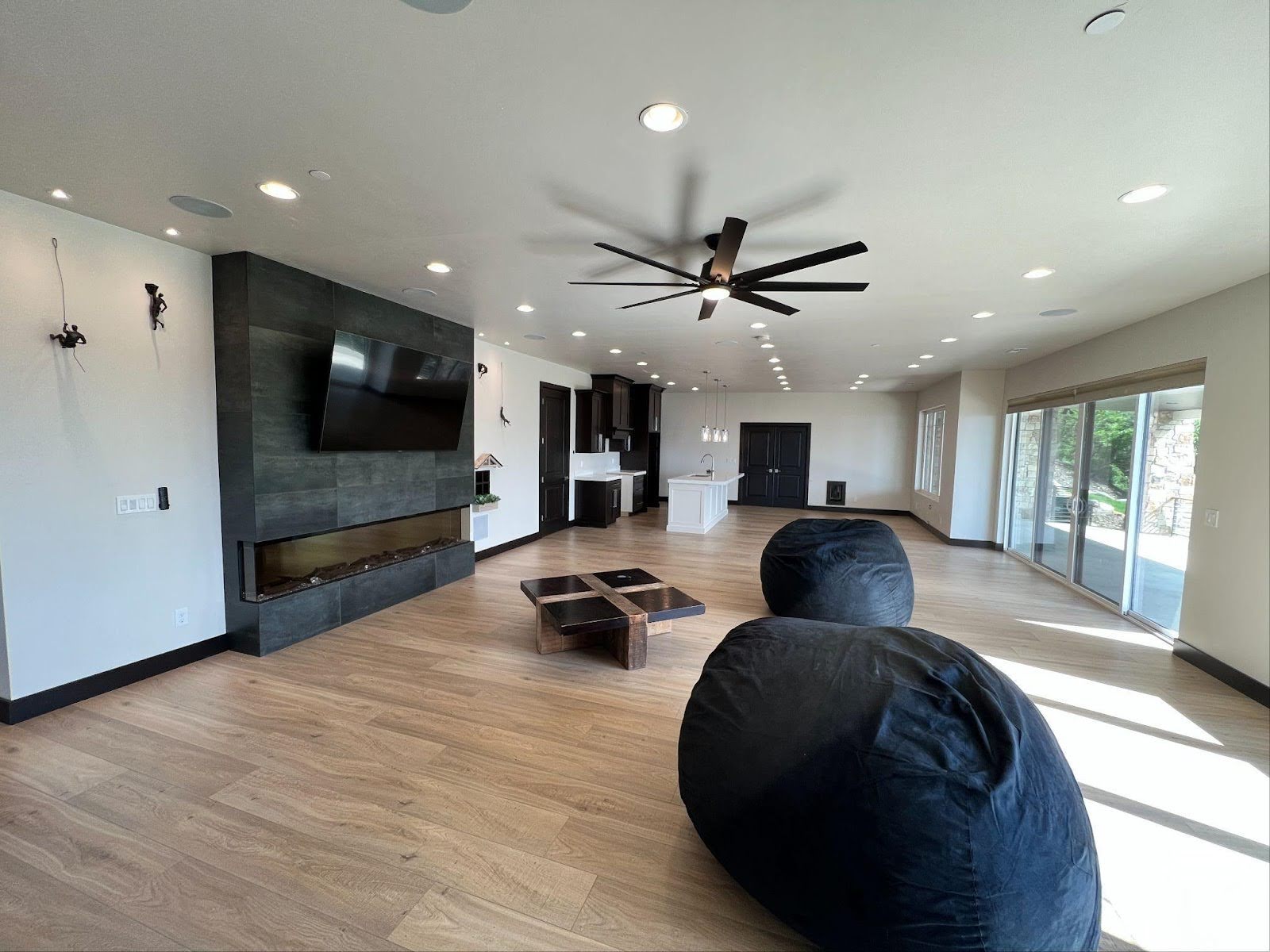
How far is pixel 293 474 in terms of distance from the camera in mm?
3748

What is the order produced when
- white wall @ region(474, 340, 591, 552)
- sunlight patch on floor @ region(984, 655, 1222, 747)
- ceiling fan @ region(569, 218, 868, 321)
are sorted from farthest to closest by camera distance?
white wall @ region(474, 340, 591, 552) → sunlight patch on floor @ region(984, 655, 1222, 747) → ceiling fan @ region(569, 218, 868, 321)

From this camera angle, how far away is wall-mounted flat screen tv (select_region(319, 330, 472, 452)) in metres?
3.84

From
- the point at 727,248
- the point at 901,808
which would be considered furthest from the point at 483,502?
the point at 901,808

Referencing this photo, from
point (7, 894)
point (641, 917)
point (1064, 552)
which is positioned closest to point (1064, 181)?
point (641, 917)

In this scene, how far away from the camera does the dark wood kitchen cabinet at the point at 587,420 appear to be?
905 centimetres

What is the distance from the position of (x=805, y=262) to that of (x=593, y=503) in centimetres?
693

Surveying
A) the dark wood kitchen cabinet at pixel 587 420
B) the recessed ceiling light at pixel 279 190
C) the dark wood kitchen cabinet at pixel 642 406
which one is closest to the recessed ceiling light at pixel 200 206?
the recessed ceiling light at pixel 279 190

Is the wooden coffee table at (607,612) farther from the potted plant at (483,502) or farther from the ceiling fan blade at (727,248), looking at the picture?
the potted plant at (483,502)

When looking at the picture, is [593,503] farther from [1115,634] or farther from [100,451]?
[1115,634]

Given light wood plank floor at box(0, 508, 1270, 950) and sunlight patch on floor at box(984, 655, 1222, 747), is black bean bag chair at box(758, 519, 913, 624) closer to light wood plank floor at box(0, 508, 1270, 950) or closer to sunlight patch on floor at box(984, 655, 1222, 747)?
light wood plank floor at box(0, 508, 1270, 950)

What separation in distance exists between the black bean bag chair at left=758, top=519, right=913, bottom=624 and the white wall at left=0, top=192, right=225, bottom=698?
14.3ft

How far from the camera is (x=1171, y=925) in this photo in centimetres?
168

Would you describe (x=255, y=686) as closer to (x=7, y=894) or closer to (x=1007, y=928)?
(x=7, y=894)

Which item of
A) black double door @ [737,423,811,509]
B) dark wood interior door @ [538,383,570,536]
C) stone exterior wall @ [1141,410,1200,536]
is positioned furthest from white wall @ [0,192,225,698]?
black double door @ [737,423,811,509]
